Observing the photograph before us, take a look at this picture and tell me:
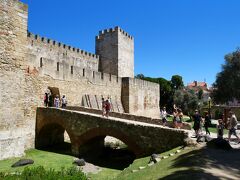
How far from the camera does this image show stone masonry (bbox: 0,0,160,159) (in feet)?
48.5

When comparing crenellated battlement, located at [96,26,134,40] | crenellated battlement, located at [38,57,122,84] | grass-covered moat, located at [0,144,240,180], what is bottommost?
grass-covered moat, located at [0,144,240,180]

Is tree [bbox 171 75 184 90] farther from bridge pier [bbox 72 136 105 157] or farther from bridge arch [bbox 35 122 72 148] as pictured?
bridge pier [bbox 72 136 105 157]

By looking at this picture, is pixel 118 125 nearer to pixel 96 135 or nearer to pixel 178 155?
pixel 96 135

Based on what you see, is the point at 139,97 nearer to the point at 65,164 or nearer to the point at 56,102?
the point at 56,102

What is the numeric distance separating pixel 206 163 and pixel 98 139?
9.63 metres

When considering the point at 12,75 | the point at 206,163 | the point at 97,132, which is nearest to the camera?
the point at 206,163

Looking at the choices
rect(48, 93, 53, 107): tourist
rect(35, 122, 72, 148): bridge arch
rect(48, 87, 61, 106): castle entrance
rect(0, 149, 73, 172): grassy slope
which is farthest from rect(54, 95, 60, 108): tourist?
rect(0, 149, 73, 172): grassy slope

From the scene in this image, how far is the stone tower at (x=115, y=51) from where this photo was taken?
33.2 metres

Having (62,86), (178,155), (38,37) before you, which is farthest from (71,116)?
(38,37)

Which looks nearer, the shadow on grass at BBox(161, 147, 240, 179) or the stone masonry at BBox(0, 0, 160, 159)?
the shadow on grass at BBox(161, 147, 240, 179)

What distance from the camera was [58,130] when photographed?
19.4 m

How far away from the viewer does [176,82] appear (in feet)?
215

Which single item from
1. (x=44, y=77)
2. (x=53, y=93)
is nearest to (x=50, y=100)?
(x=53, y=93)

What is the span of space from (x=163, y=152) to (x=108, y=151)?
705 cm
